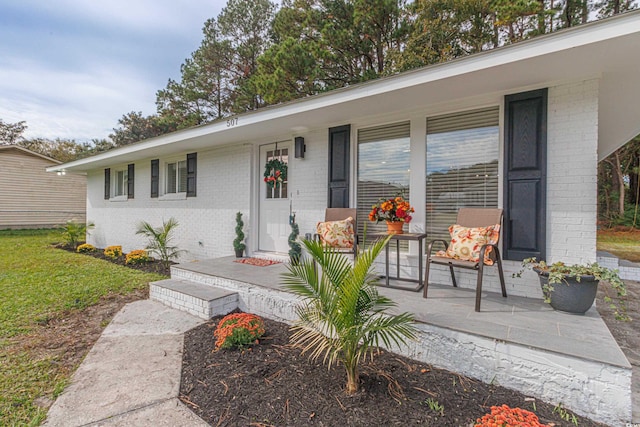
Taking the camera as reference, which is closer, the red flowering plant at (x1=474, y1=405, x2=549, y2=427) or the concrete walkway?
the red flowering plant at (x1=474, y1=405, x2=549, y2=427)

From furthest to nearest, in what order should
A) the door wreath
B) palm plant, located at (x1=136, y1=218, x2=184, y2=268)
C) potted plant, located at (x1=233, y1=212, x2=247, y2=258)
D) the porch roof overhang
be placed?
1. palm plant, located at (x1=136, y1=218, x2=184, y2=268)
2. potted plant, located at (x1=233, y1=212, x2=247, y2=258)
3. the door wreath
4. the porch roof overhang

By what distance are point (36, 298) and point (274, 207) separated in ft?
11.5

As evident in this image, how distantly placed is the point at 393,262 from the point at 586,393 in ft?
7.68

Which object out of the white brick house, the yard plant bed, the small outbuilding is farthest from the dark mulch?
the small outbuilding

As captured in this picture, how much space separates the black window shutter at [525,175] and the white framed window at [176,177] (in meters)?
6.31

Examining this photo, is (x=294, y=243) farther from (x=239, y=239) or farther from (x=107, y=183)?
(x=107, y=183)

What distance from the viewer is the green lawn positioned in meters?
1.98

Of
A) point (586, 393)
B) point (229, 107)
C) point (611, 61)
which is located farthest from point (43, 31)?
point (586, 393)

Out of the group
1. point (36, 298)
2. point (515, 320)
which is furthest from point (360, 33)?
point (36, 298)

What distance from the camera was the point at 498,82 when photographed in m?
2.96

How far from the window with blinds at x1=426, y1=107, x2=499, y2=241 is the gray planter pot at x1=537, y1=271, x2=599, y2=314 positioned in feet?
3.61

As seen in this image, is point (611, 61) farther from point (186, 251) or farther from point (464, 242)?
point (186, 251)

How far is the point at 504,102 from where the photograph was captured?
321 cm

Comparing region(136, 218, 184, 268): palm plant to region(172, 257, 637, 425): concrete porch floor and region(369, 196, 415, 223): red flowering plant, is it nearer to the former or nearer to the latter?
region(172, 257, 637, 425): concrete porch floor
